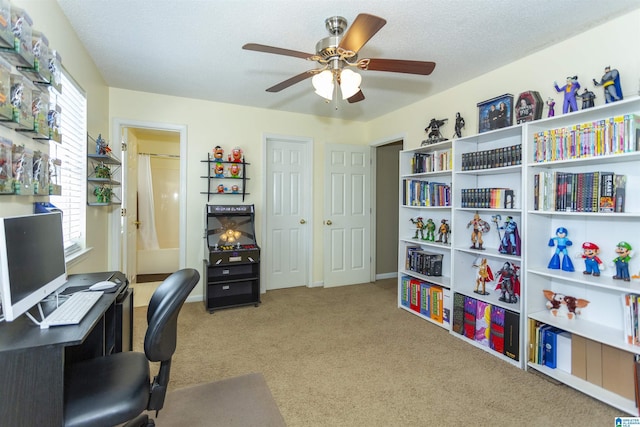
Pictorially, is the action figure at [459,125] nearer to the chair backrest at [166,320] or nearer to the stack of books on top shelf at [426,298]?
the stack of books on top shelf at [426,298]

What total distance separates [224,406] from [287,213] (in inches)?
108

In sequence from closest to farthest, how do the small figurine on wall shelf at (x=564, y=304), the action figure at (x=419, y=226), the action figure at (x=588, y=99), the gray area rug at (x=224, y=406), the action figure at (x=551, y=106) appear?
the gray area rug at (x=224, y=406)
the action figure at (x=588, y=99)
the small figurine on wall shelf at (x=564, y=304)
the action figure at (x=551, y=106)
the action figure at (x=419, y=226)

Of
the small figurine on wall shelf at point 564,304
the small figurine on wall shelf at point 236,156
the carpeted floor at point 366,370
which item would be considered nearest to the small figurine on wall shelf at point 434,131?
the small figurine on wall shelf at point 564,304

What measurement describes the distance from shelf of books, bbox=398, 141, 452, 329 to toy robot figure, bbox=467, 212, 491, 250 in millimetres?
252

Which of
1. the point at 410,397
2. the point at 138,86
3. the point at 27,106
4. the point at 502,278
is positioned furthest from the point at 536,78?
the point at 138,86

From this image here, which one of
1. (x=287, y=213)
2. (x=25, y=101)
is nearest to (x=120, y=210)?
(x=287, y=213)

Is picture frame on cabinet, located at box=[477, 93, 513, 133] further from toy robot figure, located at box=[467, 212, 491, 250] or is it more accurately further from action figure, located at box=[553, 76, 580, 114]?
toy robot figure, located at box=[467, 212, 491, 250]

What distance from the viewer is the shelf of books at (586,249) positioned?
6.07 ft

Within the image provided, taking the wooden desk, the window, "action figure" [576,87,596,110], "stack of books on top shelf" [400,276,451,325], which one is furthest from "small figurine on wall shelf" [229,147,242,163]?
"action figure" [576,87,596,110]

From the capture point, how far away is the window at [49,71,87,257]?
2143mm

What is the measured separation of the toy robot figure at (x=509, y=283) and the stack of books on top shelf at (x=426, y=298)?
50cm

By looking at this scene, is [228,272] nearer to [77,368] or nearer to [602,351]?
[77,368]

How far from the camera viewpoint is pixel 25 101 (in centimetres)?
146

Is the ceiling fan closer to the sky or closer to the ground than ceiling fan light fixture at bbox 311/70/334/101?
closer to the sky
